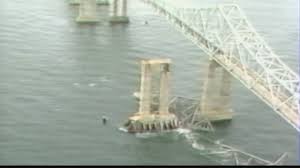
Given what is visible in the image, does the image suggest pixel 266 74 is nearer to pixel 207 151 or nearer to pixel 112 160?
pixel 207 151

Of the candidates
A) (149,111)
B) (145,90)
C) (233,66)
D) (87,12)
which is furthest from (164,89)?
(87,12)

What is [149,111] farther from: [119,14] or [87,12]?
[119,14]

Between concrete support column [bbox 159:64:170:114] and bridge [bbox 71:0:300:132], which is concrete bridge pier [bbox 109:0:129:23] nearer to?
bridge [bbox 71:0:300:132]

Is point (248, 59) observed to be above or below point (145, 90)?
above

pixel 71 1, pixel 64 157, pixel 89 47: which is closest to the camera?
pixel 64 157

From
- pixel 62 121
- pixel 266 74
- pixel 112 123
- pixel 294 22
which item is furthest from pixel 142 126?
pixel 294 22

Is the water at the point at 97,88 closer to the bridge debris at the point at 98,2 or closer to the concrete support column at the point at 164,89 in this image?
the bridge debris at the point at 98,2
